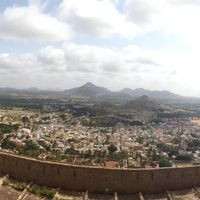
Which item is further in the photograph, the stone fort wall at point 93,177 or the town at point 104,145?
the town at point 104,145

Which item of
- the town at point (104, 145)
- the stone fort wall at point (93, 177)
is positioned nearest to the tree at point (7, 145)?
the town at point (104, 145)

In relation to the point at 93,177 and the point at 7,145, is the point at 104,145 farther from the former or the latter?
the point at 93,177

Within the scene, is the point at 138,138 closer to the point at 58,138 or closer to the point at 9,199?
the point at 58,138

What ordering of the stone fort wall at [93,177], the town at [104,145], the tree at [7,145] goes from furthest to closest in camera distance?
the tree at [7,145] < the town at [104,145] < the stone fort wall at [93,177]

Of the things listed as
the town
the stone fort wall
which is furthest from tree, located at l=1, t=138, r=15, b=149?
the stone fort wall

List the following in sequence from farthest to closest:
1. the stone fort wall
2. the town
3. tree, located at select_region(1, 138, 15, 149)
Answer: tree, located at select_region(1, 138, 15, 149), the town, the stone fort wall

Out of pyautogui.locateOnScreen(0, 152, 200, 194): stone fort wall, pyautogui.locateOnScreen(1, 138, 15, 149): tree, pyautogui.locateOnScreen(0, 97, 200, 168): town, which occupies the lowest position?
pyautogui.locateOnScreen(0, 97, 200, 168): town

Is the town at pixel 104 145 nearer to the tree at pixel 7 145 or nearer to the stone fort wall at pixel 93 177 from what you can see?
the tree at pixel 7 145

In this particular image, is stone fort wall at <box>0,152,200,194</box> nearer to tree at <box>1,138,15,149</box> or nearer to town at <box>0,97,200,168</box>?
town at <box>0,97,200,168</box>

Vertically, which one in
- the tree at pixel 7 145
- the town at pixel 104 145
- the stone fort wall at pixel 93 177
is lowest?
the town at pixel 104 145

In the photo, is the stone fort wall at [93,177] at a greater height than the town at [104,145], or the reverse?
the stone fort wall at [93,177]

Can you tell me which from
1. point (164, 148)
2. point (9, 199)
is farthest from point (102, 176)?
point (164, 148)
